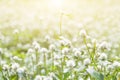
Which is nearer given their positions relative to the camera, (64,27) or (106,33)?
(106,33)

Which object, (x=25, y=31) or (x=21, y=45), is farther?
(x=25, y=31)

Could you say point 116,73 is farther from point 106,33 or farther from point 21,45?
point 106,33

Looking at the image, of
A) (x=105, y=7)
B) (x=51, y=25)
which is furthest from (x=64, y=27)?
(x=105, y=7)

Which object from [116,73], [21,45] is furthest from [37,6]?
[116,73]

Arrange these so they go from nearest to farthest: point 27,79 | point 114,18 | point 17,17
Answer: point 27,79
point 114,18
point 17,17

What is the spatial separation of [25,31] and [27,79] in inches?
234

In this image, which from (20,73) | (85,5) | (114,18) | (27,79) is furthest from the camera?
(85,5)

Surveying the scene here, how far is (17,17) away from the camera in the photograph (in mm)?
12180

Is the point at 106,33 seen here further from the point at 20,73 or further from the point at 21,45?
the point at 20,73

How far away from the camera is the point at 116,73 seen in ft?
9.31

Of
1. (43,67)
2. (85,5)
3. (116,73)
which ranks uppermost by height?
(116,73)

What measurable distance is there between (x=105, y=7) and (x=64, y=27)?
4.76 metres

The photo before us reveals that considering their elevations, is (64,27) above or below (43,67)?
below

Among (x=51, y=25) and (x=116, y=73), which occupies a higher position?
(x=116, y=73)
